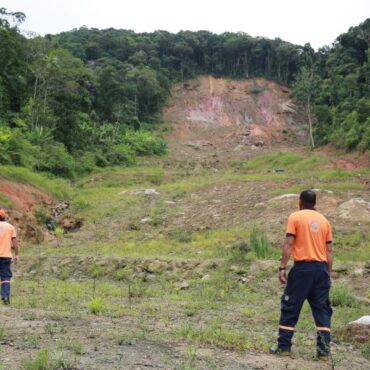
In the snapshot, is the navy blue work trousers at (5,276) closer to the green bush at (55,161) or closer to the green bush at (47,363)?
the green bush at (47,363)

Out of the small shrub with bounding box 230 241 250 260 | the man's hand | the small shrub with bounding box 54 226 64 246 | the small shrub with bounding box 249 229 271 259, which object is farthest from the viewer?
the small shrub with bounding box 54 226 64 246

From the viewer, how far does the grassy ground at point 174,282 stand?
4.78 metres

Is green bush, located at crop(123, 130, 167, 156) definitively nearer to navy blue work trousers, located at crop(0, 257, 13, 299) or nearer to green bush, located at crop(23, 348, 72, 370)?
navy blue work trousers, located at crop(0, 257, 13, 299)

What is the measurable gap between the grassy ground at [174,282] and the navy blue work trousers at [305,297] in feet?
0.84

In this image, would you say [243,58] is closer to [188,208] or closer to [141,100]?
[141,100]

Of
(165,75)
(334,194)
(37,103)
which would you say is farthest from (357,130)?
(165,75)

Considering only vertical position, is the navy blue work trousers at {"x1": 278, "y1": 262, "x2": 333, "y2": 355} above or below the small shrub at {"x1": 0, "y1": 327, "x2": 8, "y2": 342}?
above

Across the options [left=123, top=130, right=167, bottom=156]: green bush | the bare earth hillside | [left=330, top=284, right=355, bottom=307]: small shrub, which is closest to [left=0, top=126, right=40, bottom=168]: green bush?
the bare earth hillside

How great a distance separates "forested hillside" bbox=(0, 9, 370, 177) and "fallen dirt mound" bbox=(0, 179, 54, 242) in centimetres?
239

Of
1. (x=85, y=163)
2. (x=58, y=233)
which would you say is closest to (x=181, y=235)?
(x=58, y=233)

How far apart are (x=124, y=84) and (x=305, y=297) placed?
44739 mm

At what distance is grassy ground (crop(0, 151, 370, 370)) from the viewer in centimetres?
478

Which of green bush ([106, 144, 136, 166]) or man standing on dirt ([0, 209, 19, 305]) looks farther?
green bush ([106, 144, 136, 166])

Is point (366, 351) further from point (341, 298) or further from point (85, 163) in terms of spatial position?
point (85, 163)
